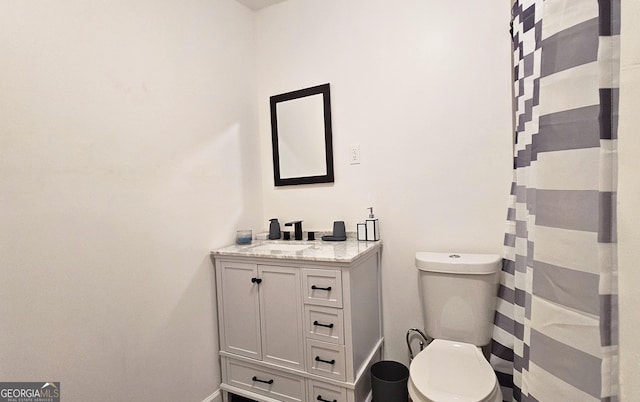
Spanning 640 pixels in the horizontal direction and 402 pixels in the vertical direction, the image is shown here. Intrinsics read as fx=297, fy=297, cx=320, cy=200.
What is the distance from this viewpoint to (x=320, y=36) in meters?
2.00

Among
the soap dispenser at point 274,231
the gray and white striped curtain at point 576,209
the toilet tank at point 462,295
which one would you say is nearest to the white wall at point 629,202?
the gray and white striped curtain at point 576,209

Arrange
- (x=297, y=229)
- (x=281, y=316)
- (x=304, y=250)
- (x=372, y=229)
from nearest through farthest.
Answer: (x=281, y=316) → (x=304, y=250) → (x=372, y=229) → (x=297, y=229)

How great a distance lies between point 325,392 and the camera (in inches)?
58.6

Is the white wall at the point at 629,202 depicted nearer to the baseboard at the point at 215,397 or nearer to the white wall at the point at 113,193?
the white wall at the point at 113,193

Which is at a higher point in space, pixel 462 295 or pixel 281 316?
pixel 462 295

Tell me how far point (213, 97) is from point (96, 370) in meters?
1.50

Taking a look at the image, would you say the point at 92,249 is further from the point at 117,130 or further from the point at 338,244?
the point at 338,244

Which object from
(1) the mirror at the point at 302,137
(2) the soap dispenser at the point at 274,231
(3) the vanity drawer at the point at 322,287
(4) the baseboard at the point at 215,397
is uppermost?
(1) the mirror at the point at 302,137

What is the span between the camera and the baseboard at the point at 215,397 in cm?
170

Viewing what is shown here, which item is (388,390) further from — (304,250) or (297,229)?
(297,229)

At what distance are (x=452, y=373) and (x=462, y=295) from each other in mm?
383

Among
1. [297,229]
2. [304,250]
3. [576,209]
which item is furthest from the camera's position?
[297,229]

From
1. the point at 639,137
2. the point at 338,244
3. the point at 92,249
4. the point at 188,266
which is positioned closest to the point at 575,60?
the point at 639,137

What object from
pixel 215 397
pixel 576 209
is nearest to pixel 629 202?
pixel 576 209
